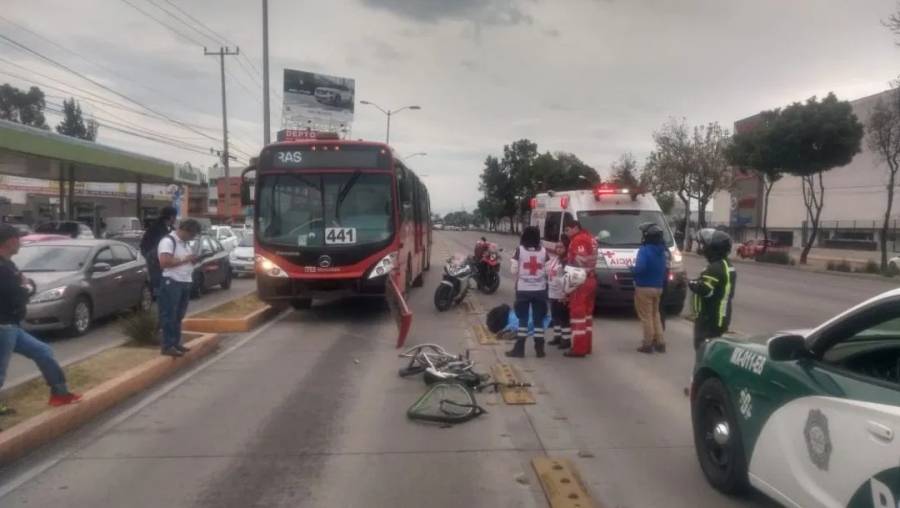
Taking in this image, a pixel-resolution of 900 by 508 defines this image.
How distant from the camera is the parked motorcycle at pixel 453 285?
52.0 feet

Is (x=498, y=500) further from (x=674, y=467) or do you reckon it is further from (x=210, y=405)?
(x=210, y=405)

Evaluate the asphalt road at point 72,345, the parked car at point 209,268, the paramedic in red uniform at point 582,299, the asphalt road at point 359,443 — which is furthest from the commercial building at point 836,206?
the asphalt road at point 359,443

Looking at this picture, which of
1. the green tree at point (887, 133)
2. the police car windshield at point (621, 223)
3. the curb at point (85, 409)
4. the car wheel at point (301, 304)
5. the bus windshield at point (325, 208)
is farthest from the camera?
the green tree at point (887, 133)

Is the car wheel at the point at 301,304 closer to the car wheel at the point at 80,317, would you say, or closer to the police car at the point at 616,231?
the car wheel at the point at 80,317

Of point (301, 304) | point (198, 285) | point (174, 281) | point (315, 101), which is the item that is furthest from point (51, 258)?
point (315, 101)

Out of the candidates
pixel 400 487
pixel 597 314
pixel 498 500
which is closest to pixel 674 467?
pixel 498 500

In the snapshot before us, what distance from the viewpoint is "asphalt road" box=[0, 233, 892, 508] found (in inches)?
213

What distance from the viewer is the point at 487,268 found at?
19.5m

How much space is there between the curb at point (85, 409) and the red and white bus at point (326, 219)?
3.63m

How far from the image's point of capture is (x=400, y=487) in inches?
217

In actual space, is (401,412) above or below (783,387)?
below

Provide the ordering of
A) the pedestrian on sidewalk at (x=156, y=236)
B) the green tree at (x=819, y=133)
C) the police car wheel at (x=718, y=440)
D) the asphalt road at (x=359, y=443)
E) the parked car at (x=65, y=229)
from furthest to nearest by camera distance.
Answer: the green tree at (x=819, y=133), the parked car at (x=65, y=229), the pedestrian on sidewalk at (x=156, y=236), the asphalt road at (x=359, y=443), the police car wheel at (x=718, y=440)

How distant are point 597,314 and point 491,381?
21.7 ft

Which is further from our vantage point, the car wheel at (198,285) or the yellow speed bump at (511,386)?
the car wheel at (198,285)
